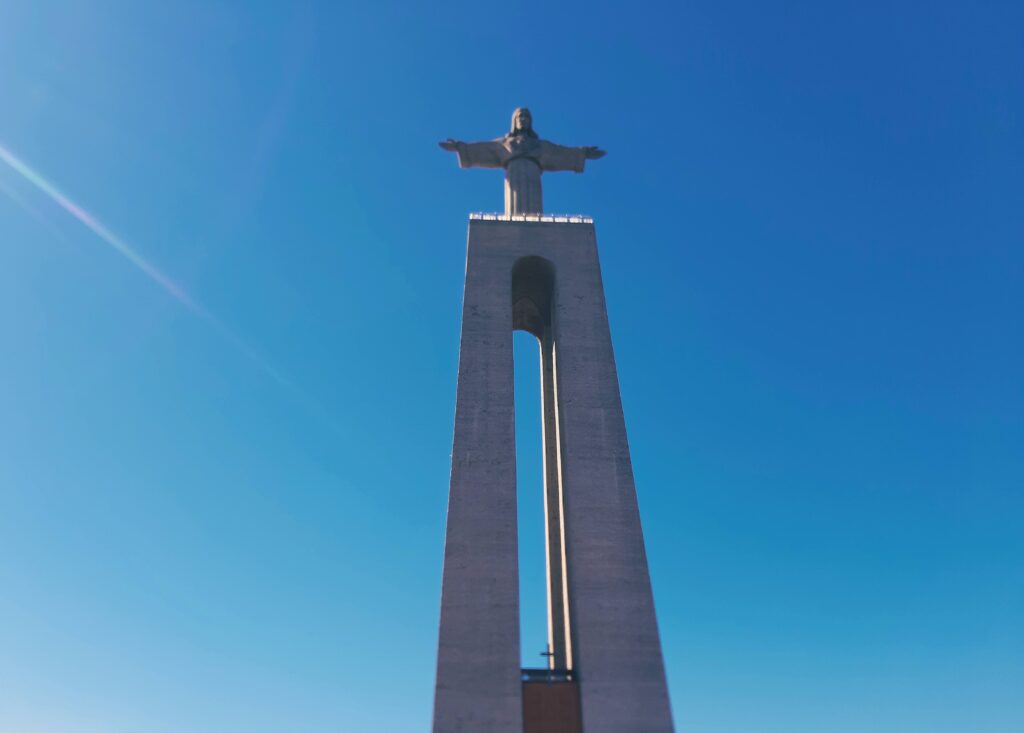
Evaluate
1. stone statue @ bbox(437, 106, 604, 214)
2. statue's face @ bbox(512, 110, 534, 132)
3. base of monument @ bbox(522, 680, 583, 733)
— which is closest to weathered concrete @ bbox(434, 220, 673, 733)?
base of monument @ bbox(522, 680, 583, 733)

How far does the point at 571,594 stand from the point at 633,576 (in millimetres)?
1564

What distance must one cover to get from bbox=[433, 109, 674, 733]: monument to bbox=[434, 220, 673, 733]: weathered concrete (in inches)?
1.3

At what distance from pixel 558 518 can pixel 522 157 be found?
12787 millimetres

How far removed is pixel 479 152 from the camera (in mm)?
28578

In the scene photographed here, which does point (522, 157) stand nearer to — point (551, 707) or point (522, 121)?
point (522, 121)

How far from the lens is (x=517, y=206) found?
27234mm

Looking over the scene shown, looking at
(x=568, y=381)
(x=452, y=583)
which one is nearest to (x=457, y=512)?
(x=452, y=583)

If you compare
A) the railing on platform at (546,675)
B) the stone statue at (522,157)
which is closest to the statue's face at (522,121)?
the stone statue at (522,157)

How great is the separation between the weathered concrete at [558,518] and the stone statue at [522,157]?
2.73 metres

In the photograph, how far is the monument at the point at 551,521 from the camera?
58.3 ft

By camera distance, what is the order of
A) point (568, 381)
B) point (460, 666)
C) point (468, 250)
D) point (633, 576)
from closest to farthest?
point (460, 666)
point (633, 576)
point (568, 381)
point (468, 250)

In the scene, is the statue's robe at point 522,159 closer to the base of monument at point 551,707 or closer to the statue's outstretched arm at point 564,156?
the statue's outstretched arm at point 564,156

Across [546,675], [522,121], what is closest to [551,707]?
[546,675]

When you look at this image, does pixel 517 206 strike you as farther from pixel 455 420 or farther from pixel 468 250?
Result: pixel 455 420
